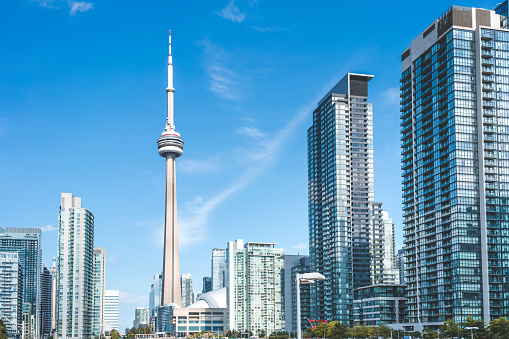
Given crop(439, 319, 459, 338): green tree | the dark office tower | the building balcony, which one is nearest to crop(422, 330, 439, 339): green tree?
crop(439, 319, 459, 338): green tree

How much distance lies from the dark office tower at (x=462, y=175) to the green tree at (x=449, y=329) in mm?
5886

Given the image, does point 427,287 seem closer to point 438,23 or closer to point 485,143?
point 485,143

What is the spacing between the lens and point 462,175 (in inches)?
6855

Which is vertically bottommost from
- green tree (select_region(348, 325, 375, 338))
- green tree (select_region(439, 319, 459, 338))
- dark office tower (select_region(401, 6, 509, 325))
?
green tree (select_region(348, 325, 375, 338))

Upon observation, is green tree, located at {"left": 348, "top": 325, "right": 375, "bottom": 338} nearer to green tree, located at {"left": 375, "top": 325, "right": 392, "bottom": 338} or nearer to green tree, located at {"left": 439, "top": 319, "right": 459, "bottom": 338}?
green tree, located at {"left": 375, "top": 325, "right": 392, "bottom": 338}

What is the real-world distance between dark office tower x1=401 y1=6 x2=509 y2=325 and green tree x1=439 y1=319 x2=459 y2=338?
5.89 meters

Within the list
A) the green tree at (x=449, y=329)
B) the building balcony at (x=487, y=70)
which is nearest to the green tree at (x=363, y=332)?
the green tree at (x=449, y=329)

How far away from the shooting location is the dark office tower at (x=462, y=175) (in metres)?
169

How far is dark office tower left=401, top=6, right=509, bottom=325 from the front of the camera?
169125mm

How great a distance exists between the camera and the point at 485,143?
176750 millimetres

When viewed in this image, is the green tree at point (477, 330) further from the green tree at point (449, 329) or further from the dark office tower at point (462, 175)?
the dark office tower at point (462, 175)

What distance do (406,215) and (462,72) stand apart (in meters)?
46.7

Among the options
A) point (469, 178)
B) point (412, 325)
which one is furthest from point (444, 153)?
point (412, 325)

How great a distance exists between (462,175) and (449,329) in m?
41.6
